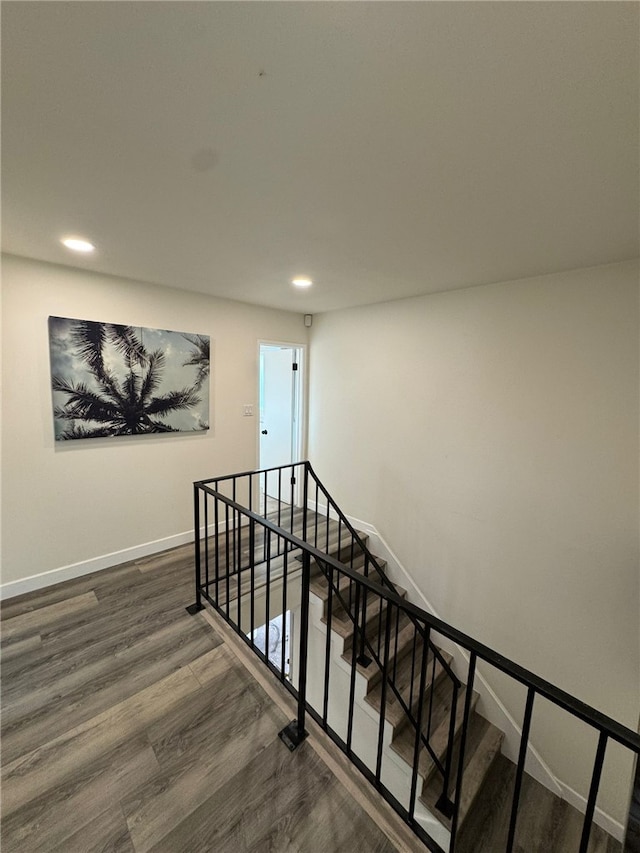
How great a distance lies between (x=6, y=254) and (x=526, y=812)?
536 cm

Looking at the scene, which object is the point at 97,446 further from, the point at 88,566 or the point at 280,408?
the point at 280,408

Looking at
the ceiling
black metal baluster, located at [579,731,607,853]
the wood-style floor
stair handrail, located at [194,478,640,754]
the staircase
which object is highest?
the ceiling

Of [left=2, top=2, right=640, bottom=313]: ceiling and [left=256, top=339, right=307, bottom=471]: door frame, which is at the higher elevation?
[left=2, top=2, right=640, bottom=313]: ceiling

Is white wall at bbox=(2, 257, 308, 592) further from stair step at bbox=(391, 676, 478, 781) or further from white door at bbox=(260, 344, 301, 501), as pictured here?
stair step at bbox=(391, 676, 478, 781)

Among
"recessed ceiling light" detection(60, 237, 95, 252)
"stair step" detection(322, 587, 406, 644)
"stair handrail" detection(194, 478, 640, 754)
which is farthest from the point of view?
"stair step" detection(322, 587, 406, 644)

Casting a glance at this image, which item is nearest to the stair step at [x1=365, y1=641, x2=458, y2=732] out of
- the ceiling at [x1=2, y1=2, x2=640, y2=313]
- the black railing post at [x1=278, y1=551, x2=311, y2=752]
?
the black railing post at [x1=278, y1=551, x2=311, y2=752]

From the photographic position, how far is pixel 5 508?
2490 mm

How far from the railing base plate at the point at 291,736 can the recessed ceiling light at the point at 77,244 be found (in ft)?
9.64

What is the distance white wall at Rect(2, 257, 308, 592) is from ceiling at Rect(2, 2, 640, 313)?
0.64m

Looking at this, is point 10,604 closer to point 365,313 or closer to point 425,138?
point 425,138

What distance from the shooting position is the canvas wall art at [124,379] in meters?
2.64

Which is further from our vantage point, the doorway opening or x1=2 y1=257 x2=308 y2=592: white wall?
the doorway opening

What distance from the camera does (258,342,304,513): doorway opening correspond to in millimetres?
4402

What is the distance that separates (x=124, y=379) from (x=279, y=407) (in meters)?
2.08
